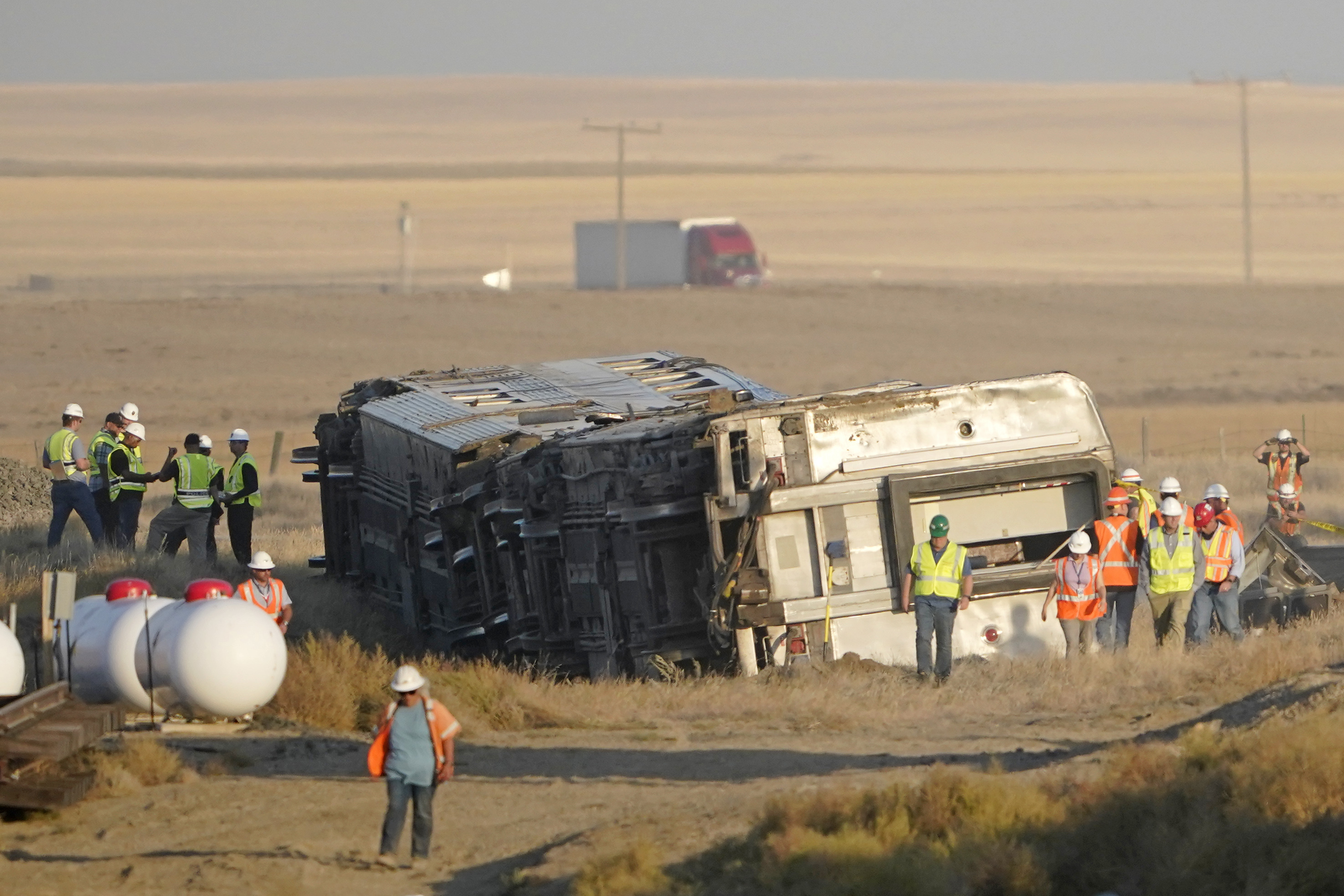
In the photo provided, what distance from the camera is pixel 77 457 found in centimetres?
1925

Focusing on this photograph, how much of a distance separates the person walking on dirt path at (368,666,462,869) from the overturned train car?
4.12 metres

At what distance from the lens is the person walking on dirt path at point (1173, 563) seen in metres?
14.9

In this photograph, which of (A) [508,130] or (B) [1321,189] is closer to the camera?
(B) [1321,189]

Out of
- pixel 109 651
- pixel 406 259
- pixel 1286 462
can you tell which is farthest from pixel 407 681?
pixel 406 259

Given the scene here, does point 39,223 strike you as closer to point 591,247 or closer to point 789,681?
point 591,247

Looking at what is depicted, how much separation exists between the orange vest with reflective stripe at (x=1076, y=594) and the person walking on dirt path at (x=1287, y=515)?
586 cm

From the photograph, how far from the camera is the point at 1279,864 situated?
8.50 metres

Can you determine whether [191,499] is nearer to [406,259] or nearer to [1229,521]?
[1229,521]

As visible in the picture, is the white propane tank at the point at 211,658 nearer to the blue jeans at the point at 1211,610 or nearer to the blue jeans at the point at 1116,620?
the blue jeans at the point at 1116,620

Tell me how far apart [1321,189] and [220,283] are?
61715 mm

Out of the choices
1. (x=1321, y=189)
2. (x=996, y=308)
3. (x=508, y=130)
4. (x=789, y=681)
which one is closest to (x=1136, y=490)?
(x=789, y=681)

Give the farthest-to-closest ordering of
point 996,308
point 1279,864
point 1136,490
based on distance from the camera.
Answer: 1. point 996,308
2. point 1136,490
3. point 1279,864

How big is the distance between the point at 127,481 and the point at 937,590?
28.4 feet

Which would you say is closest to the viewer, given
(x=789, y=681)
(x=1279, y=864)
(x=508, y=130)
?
(x=1279, y=864)
